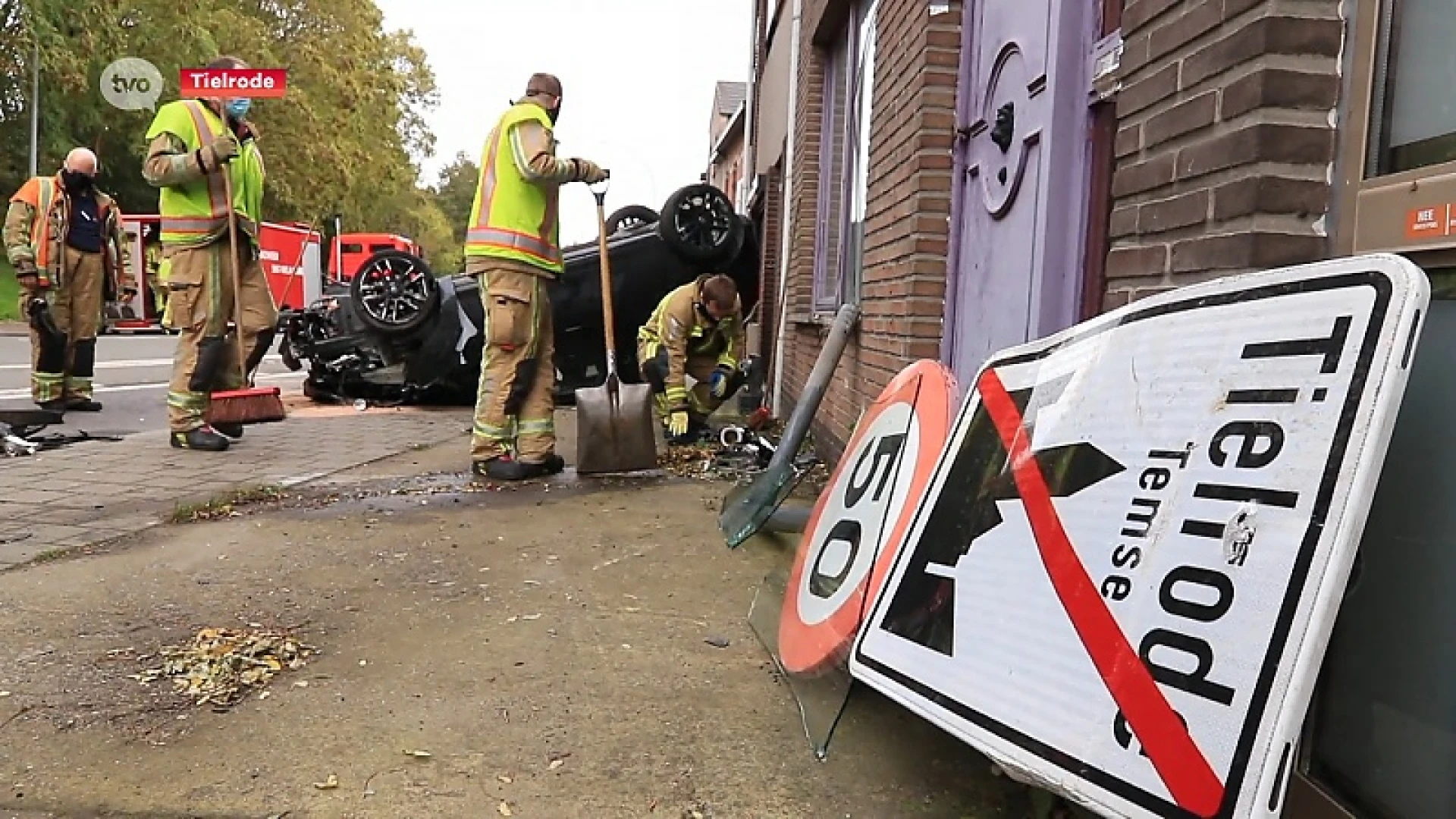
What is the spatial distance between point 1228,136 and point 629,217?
7.92 metres

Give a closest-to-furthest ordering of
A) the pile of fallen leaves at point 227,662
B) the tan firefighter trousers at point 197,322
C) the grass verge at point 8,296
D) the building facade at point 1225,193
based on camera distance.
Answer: the building facade at point 1225,193 < the pile of fallen leaves at point 227,662 < the tan firefighter trousers at point 197,322 < the grass verge at point 8,296

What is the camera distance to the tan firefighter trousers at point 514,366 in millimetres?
5148

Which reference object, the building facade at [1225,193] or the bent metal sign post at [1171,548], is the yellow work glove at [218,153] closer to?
the building facade at [1225,193]

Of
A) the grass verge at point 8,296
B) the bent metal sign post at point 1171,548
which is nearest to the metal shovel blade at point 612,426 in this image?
the bent metal sign post at point 1171,548

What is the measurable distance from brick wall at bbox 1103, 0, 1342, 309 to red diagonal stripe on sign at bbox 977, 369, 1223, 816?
0.48m

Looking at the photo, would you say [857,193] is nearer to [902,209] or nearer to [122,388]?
[902,209]

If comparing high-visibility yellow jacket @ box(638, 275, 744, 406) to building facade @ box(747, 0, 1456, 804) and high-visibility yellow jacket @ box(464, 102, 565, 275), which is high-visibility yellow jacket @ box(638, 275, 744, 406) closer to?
high-visibility yellow jacket @ box(464, 102, 565, 275)

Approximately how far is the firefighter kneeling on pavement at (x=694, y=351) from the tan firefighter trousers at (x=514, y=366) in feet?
3.82

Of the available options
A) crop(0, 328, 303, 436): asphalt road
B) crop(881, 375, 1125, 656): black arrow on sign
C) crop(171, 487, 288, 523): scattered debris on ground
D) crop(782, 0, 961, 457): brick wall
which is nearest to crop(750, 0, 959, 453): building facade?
crop(782, 0, 961, 457): brick wall

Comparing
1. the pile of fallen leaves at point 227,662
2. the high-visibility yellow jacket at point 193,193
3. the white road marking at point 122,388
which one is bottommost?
the pile of fallen leaves at point 227,662

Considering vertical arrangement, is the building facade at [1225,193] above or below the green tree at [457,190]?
below

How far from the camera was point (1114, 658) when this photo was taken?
146cm

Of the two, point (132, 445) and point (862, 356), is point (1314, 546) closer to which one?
point (862, 356)

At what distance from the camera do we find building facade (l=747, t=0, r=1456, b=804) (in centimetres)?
150
